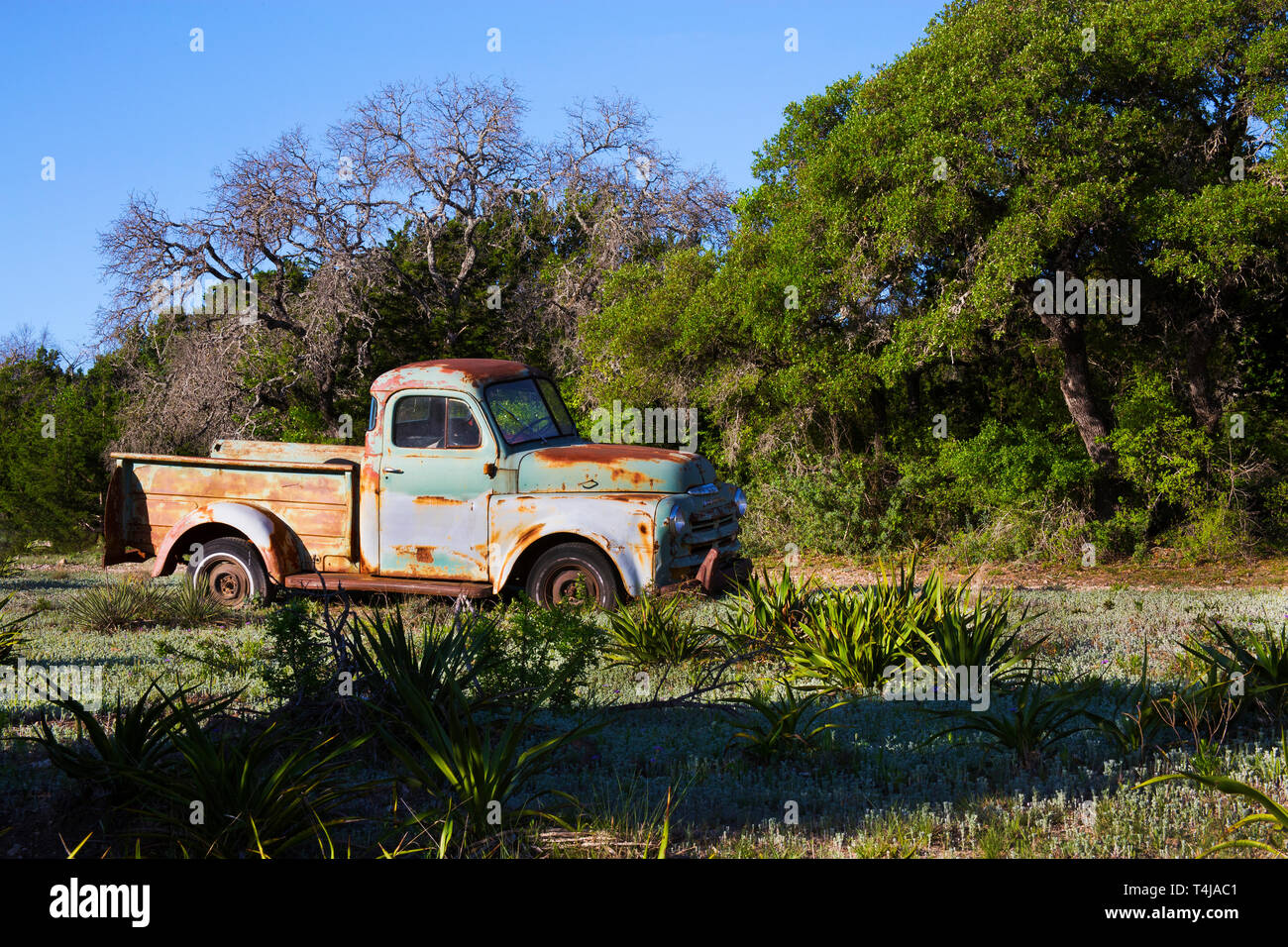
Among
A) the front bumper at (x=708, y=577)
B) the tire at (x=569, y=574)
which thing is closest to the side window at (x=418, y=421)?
the tire at (x=569, y=574)

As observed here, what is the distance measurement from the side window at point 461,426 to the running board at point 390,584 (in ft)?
4.22

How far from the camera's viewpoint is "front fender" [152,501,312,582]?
33.8 ft

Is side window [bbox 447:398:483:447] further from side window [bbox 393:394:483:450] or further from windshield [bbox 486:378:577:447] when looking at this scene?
windshield [bbox 486:378:577:447]

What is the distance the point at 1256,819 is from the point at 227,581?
9147 mm

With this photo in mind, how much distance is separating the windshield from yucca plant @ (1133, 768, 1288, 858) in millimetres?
6695

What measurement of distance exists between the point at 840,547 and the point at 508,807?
12522mm

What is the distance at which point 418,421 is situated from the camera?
33.5ft

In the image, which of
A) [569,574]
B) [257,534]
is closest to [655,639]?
[569,574]

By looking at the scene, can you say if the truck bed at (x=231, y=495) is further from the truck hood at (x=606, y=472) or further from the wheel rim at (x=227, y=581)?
the truck hood at (x=606, y=472)

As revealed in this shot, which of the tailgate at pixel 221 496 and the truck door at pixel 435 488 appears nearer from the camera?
the truck door at pixel 435 488

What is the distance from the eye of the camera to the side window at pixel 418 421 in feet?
33.3

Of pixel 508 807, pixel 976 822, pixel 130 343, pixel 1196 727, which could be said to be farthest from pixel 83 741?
pixel 130 343
